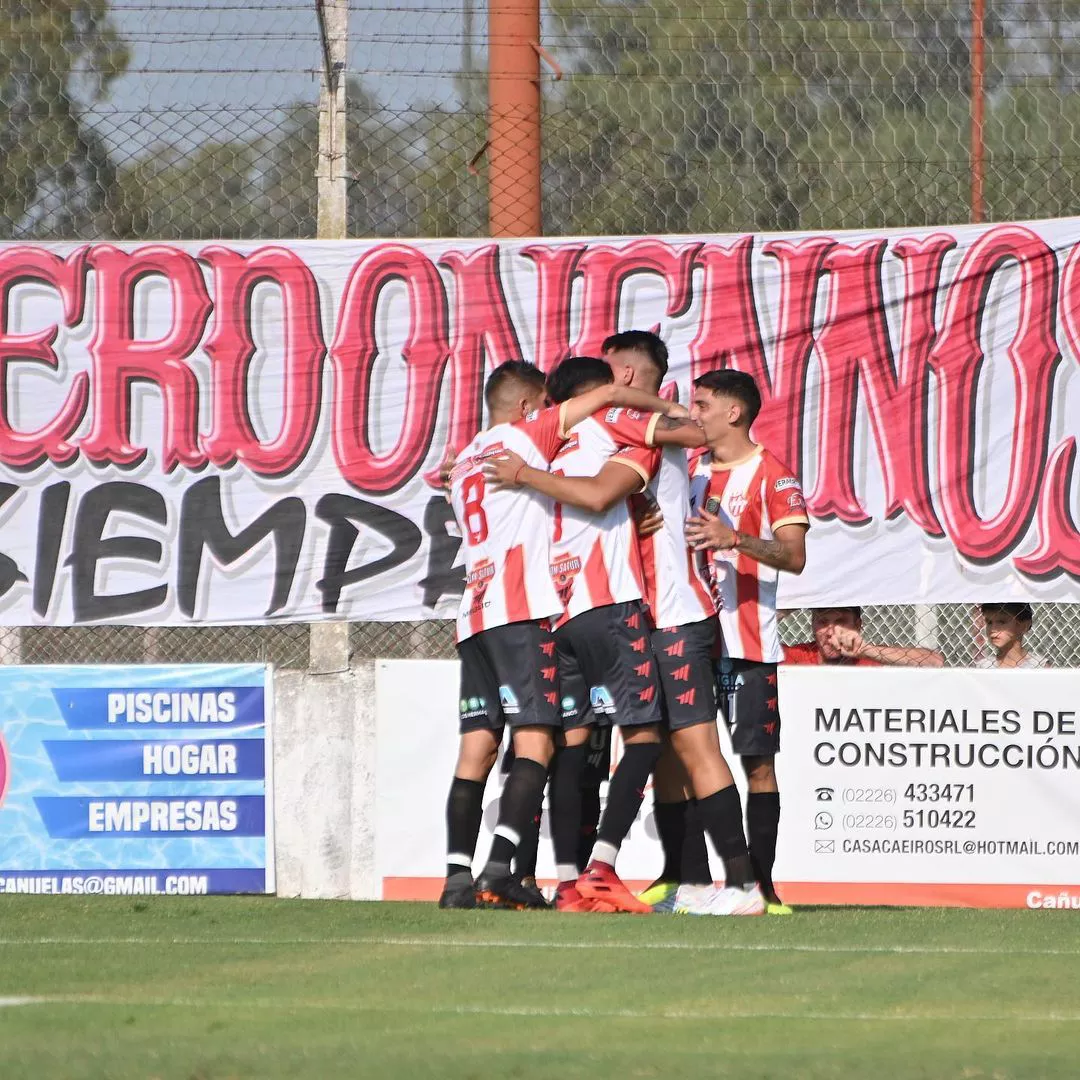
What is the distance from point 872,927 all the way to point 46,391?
4.21m

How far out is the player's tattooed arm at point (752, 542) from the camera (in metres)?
6.16

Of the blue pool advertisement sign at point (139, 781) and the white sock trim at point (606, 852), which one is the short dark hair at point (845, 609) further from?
the blue pool advertisement sign at point (139, 781)

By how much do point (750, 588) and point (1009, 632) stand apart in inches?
70.5

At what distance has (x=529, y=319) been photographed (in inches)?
309

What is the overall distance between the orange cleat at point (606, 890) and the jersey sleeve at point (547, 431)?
1408 millimetres

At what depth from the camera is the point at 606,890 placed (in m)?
6.17

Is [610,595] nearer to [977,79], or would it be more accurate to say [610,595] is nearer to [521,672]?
[521,672]

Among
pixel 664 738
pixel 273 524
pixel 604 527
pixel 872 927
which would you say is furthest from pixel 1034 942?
pixel 273 524

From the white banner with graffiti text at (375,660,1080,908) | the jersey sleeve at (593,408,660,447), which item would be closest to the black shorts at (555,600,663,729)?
the jersey sleeve at (593,408,660,447)

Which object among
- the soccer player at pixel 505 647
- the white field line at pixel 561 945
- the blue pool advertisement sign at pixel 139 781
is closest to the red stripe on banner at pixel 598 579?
the soccer player at pixel 505 647

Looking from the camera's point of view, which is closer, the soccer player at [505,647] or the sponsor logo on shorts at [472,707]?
the soccer player at [505,647]

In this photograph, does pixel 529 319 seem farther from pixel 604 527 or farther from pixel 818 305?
pixel 604 527

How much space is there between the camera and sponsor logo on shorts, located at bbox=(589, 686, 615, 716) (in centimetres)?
616

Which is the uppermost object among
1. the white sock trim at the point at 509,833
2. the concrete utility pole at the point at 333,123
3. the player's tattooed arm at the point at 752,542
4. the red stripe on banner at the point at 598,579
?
the concrete utility pole at the point at 333,123
